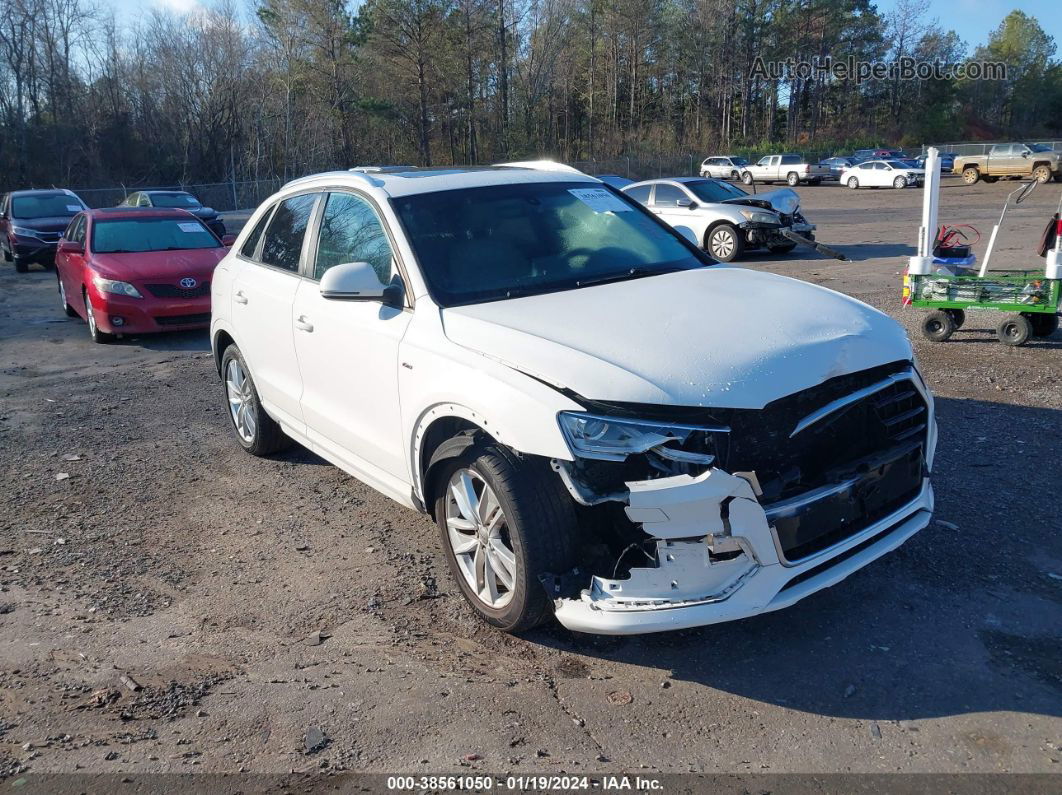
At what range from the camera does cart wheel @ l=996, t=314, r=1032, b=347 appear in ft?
27.8

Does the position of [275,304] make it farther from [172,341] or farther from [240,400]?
[172,341]

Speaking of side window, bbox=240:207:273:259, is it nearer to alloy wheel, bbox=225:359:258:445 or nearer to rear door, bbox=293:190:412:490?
alloy wheel, bbox=225:359:258:445

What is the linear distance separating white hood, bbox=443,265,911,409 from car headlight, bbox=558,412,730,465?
0.09 metres

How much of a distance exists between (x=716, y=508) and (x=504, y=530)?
3.09 feet

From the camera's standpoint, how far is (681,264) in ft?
15.7

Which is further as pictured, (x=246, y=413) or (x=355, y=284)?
(x=246, y=413)

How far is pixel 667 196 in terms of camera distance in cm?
1767

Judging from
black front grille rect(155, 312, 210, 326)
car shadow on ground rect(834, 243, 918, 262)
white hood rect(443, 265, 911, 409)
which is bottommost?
black front grille rect(155, 312, 210, 326)

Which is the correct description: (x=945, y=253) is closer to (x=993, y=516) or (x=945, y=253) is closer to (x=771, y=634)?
(x=993, y=516)

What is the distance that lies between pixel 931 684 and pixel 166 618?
3.31 metres

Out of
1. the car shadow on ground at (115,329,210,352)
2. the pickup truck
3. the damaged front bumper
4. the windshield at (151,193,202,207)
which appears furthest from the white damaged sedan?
the pickup truck

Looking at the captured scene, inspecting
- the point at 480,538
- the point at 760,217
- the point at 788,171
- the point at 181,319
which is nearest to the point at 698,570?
the point at 480,538

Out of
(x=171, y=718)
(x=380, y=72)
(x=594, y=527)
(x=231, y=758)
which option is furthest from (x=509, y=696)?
(x=380, y=72)

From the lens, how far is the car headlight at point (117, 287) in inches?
409
